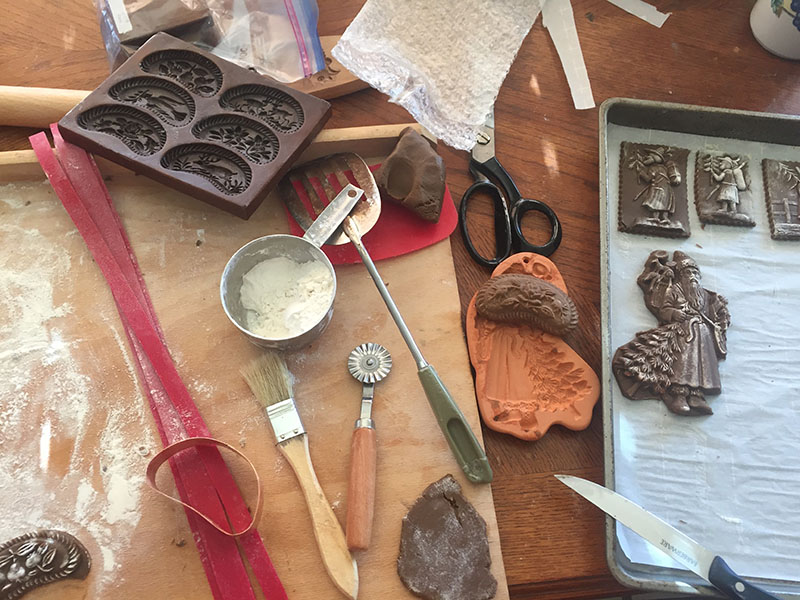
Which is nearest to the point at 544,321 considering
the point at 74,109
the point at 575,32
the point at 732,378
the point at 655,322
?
the point at 655,322

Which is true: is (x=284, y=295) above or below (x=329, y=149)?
below

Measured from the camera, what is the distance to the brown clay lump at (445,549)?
0.72 metres

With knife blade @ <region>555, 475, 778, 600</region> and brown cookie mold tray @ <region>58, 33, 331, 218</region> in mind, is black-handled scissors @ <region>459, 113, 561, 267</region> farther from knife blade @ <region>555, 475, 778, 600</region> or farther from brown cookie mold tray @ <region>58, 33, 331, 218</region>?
knife blade @ <region>555, 475, 778, 600</region>

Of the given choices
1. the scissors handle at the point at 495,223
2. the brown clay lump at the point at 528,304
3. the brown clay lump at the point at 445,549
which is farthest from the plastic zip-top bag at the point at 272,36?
the brown clay lump at the point at 445,549

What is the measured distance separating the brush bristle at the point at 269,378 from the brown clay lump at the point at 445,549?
0.80 feet

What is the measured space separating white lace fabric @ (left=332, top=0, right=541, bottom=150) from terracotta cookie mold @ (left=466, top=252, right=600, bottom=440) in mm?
335

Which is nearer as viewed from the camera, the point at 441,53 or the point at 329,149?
the point at 329,149

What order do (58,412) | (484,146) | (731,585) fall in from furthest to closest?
(484,146), (58,412), (731,585)

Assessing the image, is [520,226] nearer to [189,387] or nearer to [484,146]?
[484,146]

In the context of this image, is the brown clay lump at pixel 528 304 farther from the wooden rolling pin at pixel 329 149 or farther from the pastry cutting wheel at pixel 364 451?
the wooden rolling pin at pixel 329 149

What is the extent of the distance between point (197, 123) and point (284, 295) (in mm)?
309

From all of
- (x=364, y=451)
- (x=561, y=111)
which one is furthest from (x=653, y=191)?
(x=364, y=451)

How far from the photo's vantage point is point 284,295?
85cm

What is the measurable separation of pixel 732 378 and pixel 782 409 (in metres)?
0.09
